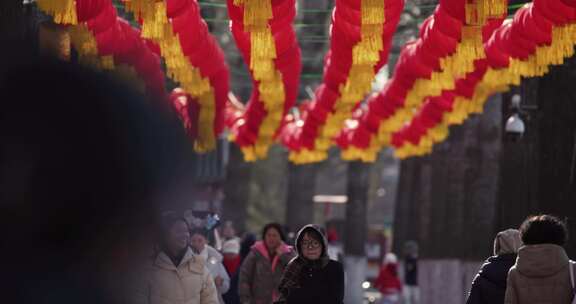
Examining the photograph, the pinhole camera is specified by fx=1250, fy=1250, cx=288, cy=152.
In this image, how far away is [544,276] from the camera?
7.16 metres

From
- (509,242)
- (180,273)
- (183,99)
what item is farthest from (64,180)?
(183,99)

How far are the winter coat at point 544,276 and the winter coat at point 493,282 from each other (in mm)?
786

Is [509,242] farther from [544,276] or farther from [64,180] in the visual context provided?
[64,180]

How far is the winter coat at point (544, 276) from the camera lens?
23.4ft

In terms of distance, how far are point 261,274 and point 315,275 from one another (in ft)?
9.98

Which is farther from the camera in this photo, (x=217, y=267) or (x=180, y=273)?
(x=217, y=267)

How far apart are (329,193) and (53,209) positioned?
248 feet

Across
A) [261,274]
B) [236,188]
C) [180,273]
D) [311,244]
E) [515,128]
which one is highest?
[515,128]

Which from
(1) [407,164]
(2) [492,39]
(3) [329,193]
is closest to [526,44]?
(2) [492,39]

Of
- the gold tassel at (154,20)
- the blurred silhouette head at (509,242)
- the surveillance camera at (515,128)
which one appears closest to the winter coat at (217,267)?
the gold tassel at (154,20)

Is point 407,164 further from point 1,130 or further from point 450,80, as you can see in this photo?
point 1,130

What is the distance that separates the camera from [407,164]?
1438 inches

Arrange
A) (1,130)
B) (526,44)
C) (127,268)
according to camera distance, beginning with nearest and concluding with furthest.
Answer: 1. (1,130)
2. (127,268)
3. (526,44)

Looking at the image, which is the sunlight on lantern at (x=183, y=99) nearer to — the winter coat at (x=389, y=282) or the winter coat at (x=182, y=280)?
the winter coat at (x=182, y=280)
